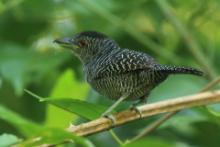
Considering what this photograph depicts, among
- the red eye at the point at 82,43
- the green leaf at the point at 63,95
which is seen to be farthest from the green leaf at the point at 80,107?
the red eye at the point at 82,43

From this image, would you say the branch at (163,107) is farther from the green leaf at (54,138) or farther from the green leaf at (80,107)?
the green leaf at (54,138)

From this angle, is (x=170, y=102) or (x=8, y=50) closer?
(x=170, y=102)

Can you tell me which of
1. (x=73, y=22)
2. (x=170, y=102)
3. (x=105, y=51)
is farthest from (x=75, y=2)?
(x=170, y=102)

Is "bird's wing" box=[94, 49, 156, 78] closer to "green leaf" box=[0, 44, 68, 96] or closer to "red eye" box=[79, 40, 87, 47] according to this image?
"red eye" box=[79, 40, 87, 47]

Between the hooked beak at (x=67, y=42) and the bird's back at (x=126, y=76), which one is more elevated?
the hooked beak at (x=67, y=42)

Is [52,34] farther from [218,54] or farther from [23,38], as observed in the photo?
[218,54]
